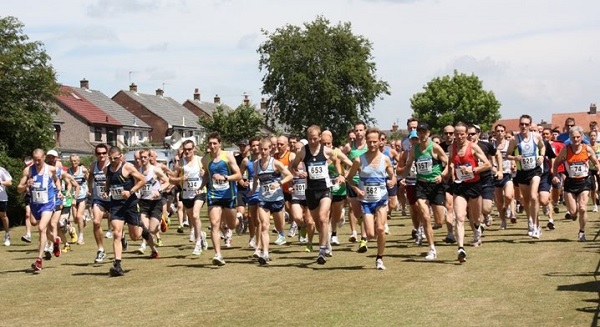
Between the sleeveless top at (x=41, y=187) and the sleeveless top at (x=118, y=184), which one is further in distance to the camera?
the sleeveless top at (x=41, y=187)

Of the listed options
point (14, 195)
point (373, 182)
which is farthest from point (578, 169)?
point (14, 195)

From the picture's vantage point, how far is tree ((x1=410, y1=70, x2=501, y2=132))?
10519 cm

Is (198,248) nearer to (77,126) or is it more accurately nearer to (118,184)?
(118,184)

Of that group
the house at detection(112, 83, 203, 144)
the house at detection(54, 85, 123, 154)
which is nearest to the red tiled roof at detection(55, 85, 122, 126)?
the house at detection(54, 85, 123, 154)

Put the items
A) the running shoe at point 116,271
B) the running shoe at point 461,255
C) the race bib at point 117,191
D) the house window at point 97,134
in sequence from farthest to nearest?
the house window at point 97,134 → the race bib at point 117,191 → the running shoe at point 116,271 → the running shoe at point 461,255

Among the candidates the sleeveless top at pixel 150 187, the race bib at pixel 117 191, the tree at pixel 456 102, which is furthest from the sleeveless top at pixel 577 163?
the tree at pixel 456 102

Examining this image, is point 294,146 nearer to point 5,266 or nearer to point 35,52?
point 5,266

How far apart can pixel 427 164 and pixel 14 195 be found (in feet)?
67.1

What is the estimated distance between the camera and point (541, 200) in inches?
740

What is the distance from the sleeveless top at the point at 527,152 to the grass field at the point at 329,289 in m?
1.45

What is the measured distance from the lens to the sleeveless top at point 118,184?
607 inches

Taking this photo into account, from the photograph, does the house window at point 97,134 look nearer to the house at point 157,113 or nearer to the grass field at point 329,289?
the house at point 157,113

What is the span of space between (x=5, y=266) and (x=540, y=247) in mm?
10086

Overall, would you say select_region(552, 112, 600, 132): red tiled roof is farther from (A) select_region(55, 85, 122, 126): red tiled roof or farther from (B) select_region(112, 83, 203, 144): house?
(A) select_region(55, 85, 122, 126): red tiled roof
